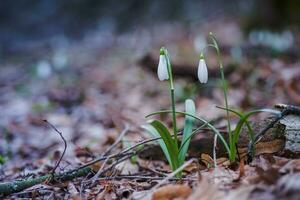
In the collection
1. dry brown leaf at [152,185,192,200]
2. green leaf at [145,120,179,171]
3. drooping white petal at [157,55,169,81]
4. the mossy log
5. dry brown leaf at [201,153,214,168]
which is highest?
drooping white petal at [157,55,169,81]

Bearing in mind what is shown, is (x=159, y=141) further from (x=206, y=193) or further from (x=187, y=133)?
(x=206, y=193)

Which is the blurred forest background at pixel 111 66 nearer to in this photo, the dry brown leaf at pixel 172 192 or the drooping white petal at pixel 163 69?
the drooping white petal at pixel 163 69

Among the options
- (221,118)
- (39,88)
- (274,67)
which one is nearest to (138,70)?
(39,88)

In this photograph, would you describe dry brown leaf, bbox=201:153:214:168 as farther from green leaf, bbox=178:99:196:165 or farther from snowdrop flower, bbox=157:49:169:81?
snowdrop flower, bbox=157:49:169:81

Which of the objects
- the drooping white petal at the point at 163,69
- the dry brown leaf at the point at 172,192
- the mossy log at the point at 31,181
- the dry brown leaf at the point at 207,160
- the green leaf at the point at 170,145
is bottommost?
the dry brown leaf at the point at 172,192

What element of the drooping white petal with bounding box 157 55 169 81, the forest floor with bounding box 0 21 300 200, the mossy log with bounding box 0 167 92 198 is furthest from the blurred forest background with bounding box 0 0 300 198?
the drooping white petal with bounding box 157 55 169 81

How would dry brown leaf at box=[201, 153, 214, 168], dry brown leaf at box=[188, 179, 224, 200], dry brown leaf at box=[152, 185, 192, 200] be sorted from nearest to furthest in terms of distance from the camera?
dry brown leaf at box=[188, 179, 224, 200], dry brown leaf at box=[152, 185, 192, 200], dry brown leaf at box=[201, 153, 214, 168]

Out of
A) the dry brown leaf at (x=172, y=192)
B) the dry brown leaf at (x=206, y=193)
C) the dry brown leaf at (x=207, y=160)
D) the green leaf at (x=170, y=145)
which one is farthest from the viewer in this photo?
the dry brown leaf at (x=207, y=160)

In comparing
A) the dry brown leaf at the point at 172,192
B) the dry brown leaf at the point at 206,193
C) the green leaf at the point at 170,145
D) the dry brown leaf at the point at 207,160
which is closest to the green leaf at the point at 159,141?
the green leaf at the point at 170,145

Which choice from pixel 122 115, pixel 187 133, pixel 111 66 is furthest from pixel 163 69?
pixel 111 66
